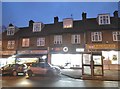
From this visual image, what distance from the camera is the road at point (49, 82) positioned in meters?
4.02

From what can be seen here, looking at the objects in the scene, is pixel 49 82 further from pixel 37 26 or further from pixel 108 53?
pixel 108 53

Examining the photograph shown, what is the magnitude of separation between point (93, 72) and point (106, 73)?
1.03 feet

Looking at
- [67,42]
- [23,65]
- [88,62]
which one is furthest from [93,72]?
[23,65]

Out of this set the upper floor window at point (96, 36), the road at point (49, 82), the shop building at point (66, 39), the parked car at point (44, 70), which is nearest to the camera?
the road at point (49, 82)

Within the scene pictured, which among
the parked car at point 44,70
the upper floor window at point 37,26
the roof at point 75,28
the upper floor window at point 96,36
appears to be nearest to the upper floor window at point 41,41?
the roof at point 75,28

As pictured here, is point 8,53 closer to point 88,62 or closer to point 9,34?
point 9,34

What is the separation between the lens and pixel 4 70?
431 centimetres

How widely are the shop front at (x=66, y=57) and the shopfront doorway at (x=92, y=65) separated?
146mm

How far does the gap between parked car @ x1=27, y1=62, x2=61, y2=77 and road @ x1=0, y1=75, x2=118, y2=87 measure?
0.38 feet

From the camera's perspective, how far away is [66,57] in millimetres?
4316

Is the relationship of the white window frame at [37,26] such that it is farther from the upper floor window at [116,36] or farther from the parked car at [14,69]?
the upper floor window at [116,36]

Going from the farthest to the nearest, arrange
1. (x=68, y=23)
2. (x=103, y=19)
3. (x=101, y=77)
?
(x=68, y=23) → (x=103, y=19) → (x=101, y=77)

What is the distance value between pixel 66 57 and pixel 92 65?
677mm

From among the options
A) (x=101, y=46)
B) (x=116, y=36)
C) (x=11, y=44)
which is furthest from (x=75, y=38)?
(x=11, y=44)
